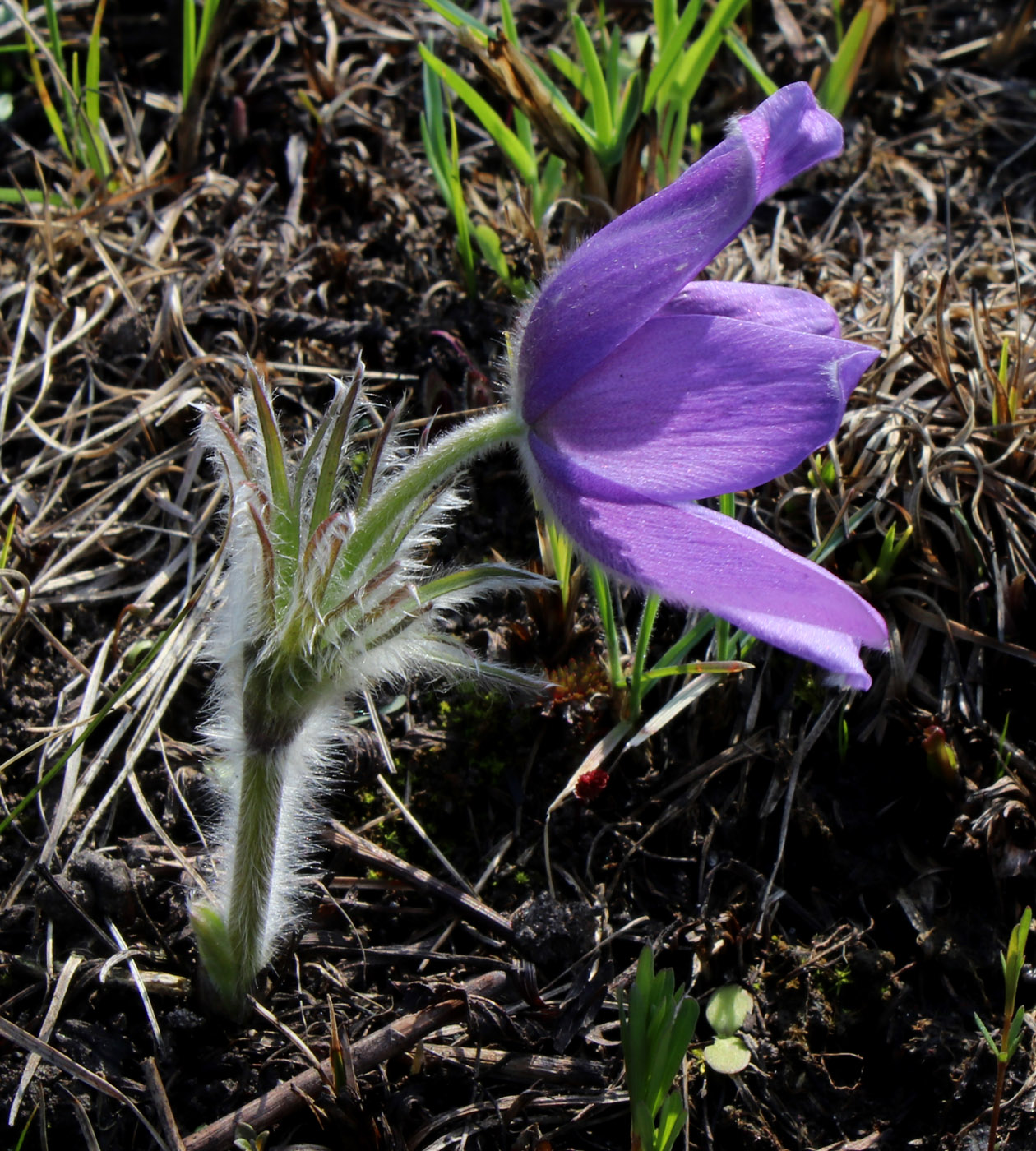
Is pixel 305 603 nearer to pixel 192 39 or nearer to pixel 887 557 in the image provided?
pixel 887 557

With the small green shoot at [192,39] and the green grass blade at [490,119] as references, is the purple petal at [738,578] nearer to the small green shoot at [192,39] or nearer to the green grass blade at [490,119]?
the green grass blade at [490,119]

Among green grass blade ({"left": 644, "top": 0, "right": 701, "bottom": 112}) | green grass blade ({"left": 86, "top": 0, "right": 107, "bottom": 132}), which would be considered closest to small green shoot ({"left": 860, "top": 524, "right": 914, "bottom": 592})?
green grass blade ({"left": 644, "top": 0, "right": 701, "bottom": 112})

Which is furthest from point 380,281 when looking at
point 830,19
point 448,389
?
point 830,19

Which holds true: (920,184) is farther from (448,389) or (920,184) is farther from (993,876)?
(993,876)

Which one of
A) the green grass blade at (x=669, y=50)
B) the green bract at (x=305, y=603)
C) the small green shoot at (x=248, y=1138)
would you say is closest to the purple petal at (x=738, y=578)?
the green bract at (x=305, y=603)

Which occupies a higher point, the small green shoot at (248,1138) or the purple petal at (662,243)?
the purple petal at (662,243)

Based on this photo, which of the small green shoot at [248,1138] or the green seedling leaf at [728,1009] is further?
the green seedling leaf at [728,1009]

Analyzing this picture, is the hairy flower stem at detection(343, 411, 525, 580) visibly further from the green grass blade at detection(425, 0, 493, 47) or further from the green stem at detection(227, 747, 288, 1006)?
the green grass blade at detection(425, 0, 493, 47)
